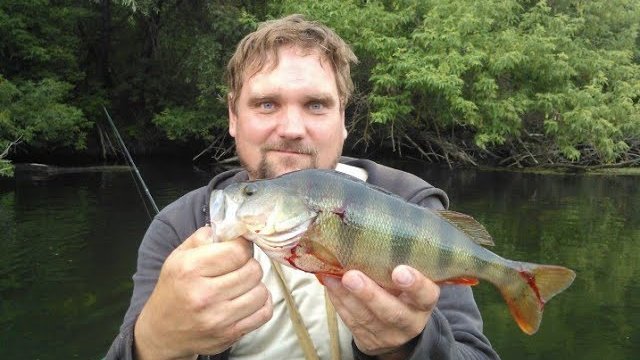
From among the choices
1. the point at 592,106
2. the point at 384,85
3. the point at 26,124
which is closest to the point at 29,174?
the point at 26,124

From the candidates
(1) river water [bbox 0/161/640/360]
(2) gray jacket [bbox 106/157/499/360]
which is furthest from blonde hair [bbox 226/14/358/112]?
(1) river water [bbox 0/161/640/360]

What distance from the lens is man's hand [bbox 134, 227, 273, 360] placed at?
5.55 feet

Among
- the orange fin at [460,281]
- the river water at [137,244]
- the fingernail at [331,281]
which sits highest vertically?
the fingernail at [331,281]

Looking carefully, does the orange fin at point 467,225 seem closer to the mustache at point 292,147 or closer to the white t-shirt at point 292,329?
the white t-shirt at point 292,329

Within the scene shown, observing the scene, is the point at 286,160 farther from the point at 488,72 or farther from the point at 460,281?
the point at 488,72

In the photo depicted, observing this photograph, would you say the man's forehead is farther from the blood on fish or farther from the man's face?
the blood on fish

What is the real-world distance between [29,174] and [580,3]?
2143cm

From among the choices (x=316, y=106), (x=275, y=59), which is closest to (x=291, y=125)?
(x=316, y=106)

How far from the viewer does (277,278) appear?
250 centimetres

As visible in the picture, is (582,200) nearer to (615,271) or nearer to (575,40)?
(615,271)

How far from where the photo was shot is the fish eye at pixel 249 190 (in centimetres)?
178

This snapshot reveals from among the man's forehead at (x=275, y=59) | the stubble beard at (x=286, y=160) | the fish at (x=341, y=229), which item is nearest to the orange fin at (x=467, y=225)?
the fish at (x=341, y=229)

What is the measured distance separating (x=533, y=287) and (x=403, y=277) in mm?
611

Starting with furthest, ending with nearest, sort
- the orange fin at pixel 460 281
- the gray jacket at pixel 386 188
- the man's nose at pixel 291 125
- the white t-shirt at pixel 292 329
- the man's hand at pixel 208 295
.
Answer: the man's nose at pixel 291 125
the white t-shirt at pixel 292 329
the gray jacket at pixel 386 188
the orange fin at pixel 460 281
the man's hand at pixel 208 295
